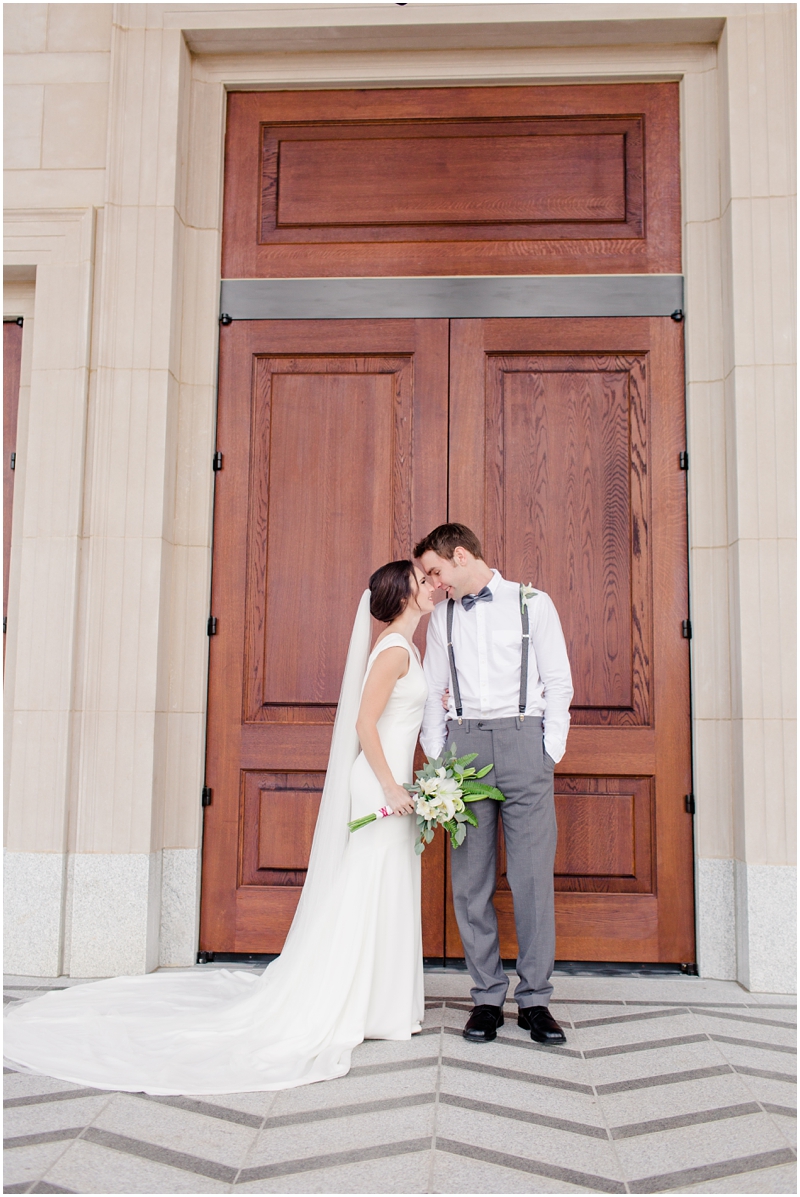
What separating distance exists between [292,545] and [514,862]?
6.36ft

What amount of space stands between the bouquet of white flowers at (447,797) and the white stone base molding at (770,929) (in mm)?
1419

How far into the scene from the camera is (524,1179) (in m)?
2.26

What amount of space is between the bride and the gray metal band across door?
1665 mm

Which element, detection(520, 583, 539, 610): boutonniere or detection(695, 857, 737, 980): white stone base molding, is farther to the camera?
detection(695, 857, 737, 980): white stone base molding

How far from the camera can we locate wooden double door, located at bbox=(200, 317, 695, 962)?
428 centimetres

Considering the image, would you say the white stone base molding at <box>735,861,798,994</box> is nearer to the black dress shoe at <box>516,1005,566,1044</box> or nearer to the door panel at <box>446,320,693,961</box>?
the door panel at <box>446,320,693,961</box>

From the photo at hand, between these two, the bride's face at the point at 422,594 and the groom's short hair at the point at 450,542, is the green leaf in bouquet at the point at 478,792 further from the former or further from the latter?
the groom's short hair at the point at 450,542

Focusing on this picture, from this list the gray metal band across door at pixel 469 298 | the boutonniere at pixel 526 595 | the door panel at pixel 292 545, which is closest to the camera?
the boutonniere at pixel 526 595

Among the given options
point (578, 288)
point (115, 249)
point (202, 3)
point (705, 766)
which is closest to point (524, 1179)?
point (705, 766)

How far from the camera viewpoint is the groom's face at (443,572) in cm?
361

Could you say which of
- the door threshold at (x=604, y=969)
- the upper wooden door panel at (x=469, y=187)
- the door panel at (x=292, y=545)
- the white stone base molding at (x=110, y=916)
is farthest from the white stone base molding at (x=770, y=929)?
the upper wooden door panel at (x=469, y=187)

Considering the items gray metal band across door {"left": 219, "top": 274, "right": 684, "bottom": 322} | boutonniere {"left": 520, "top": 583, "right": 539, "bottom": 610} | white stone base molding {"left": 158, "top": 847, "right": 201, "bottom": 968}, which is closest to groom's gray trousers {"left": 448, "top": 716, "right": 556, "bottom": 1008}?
boutonniere {"left": 520, "top": 583, "right": 539, "bottom": 610}

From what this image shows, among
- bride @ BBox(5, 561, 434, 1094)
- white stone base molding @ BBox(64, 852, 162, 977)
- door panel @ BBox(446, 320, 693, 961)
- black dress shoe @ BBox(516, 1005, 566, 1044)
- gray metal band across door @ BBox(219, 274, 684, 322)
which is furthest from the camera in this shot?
gray metal band across door @ BBox(219, 274, 684, 322)

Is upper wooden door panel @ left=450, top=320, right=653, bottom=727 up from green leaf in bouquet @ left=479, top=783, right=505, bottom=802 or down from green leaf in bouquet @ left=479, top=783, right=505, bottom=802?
up
